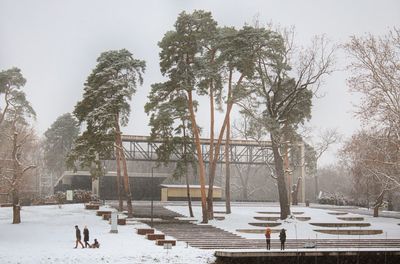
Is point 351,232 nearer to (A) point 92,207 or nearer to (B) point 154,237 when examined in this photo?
(B) point 154,237

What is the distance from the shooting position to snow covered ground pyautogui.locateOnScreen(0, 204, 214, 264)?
91.8 feet

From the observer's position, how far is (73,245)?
1233 inches

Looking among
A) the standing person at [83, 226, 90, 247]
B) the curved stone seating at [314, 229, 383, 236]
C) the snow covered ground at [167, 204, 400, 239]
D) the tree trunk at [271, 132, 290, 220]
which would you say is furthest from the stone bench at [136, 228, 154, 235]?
the curved stone seating at [314, 229, 383, 236]

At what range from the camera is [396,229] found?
142 ft

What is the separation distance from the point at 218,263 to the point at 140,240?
6099mm

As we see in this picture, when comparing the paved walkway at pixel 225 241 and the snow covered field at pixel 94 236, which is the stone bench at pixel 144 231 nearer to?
the snow covered field at pixel 94 236

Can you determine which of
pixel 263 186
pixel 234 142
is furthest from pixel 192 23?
pixel 263 186

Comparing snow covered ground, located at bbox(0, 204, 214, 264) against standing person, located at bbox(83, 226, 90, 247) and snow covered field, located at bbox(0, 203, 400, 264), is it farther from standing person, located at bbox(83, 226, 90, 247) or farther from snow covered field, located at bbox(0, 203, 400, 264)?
standing person, located at bbox(83, 226, 90, 247)

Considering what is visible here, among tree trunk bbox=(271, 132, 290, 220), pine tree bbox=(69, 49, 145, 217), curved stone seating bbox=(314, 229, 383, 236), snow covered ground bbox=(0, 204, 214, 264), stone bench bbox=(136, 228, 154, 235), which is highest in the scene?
pine tree bbox=(69, 49, 145, 217)

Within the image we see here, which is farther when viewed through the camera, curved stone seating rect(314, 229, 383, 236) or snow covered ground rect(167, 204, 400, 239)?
curved stone seating rect(314, 229, 383, 236)

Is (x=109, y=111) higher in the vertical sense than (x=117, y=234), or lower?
higher

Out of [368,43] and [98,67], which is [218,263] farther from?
[98,67]

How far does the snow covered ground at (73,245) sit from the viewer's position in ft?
91.8

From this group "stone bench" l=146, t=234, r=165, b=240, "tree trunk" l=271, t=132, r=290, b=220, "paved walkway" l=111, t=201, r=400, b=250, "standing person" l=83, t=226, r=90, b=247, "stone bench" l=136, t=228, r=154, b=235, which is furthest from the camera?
"tree trunk" l=271, t=132, r=290, b=220
